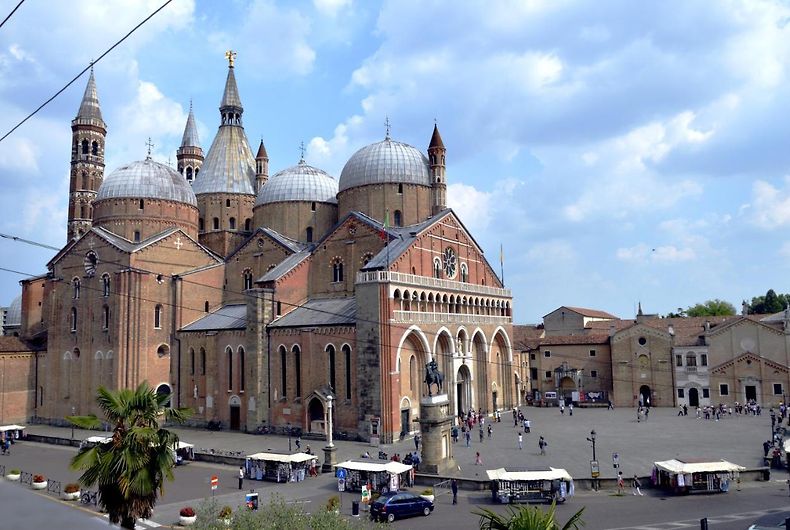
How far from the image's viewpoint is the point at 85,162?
62375mm

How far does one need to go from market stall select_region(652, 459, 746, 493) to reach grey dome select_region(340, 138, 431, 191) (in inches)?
1216

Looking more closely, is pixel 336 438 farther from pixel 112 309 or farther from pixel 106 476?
pixel 106 476

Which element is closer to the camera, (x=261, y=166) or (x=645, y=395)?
(x=645, y=395)

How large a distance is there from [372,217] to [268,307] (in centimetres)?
1104

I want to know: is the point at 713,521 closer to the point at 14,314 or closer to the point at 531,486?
the point at 531,486

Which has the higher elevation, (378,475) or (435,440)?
(435,440)

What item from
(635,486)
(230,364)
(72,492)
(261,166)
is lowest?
(635,486)

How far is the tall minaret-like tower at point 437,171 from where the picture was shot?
51594mm

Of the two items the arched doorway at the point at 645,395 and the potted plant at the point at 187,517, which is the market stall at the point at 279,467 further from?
the arched doorway at the point at 645,395

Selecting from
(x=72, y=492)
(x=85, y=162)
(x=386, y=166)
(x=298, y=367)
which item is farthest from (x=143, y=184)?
(x=72, y=492)

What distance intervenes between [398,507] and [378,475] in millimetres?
4393

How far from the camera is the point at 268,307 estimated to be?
44188 mm

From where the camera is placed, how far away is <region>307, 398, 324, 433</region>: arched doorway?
40281 millimetres

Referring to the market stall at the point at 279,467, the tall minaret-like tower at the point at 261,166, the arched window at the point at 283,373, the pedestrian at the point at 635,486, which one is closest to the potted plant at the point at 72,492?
the market stall at the point at 279,467
